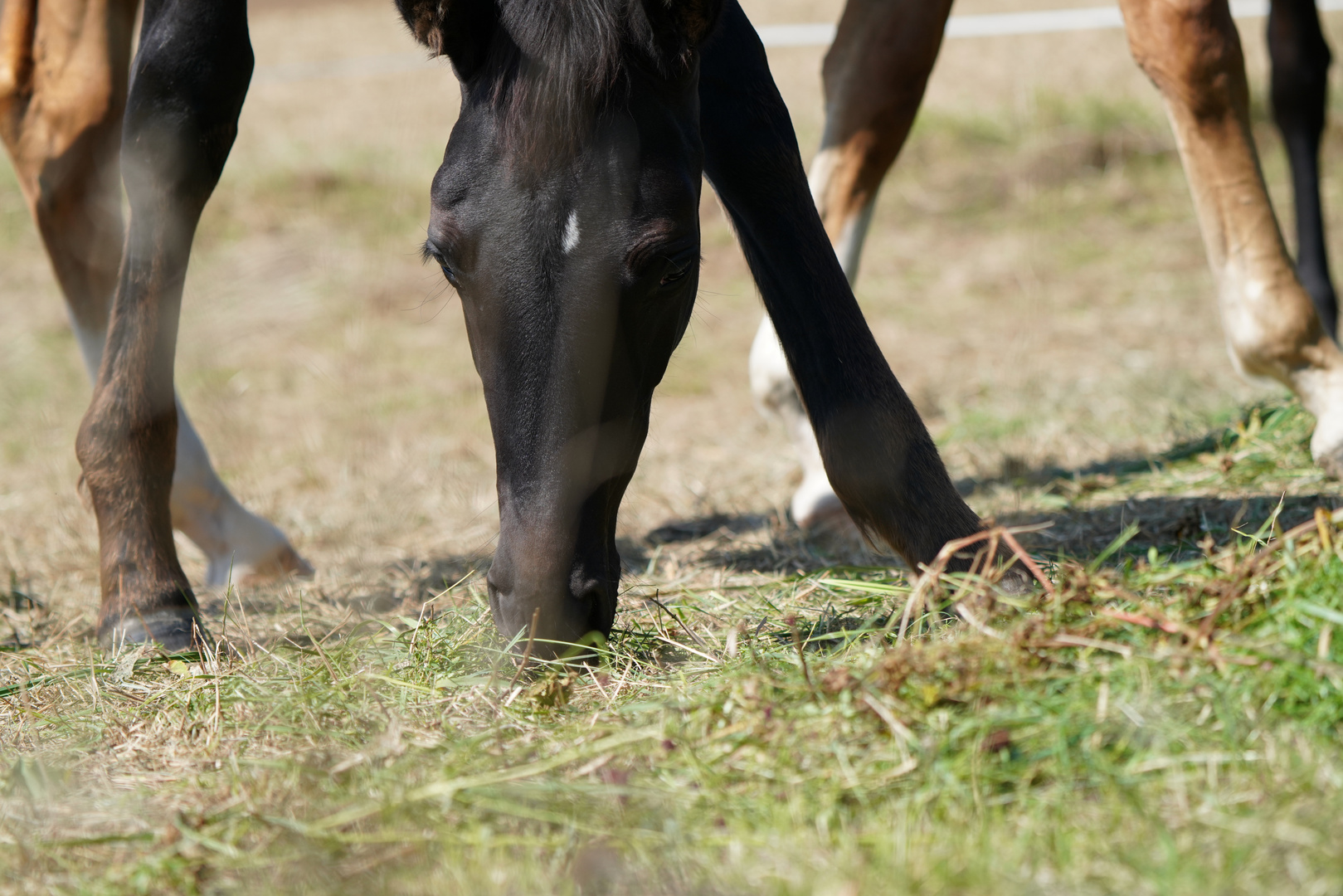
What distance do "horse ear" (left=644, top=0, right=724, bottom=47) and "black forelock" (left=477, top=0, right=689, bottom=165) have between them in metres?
0.02

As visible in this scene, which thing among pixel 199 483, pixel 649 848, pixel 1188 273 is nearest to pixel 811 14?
pixel 1188 273

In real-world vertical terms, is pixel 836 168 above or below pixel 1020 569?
above

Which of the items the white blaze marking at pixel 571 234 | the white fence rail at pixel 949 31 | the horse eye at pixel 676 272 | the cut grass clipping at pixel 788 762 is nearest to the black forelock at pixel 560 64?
the white blaze marking at pixel 571 234

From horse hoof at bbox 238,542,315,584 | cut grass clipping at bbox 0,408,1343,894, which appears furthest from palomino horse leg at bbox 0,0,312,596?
cut grass clipping at bbox 0,408,1343,894

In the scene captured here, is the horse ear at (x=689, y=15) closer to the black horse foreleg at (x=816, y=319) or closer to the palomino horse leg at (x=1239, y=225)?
the black horse foreleg at (x=816, y=319)

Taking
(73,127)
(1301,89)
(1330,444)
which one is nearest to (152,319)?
(73,127)

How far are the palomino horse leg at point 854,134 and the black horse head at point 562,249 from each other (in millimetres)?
1254

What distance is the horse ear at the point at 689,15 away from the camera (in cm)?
180

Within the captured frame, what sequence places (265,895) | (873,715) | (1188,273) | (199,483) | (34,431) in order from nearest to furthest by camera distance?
(265,895)
(873,715)
(199,483)
(34,431)
(1188,273)

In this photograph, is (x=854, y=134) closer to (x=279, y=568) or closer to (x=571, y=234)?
(x=571, y=234)

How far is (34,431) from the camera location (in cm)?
509

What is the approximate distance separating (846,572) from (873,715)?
0.94 m

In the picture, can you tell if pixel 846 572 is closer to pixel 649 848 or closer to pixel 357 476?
pixel 649 848

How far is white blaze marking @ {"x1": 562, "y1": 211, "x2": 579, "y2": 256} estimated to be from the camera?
5.60ft
